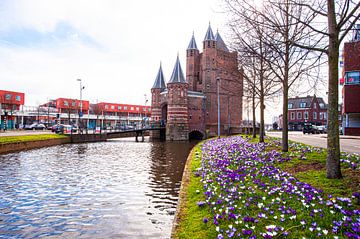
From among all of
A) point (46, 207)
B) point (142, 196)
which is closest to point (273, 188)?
point (142, 196)

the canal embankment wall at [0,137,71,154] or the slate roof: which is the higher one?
the slate roof

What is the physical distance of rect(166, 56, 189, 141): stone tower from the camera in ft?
153

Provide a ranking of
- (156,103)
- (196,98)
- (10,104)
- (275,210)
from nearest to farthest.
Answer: (275,210) → (196,98) → (156,103) → (10,104)

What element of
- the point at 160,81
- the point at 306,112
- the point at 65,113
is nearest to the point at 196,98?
the point at 160,81

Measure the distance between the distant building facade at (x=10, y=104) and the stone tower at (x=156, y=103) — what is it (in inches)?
1173

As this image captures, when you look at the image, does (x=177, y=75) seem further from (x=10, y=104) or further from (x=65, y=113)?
(x=65, y=113)

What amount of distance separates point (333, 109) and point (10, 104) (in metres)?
67.3

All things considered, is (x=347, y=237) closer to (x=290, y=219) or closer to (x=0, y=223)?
(x=290, y=219)

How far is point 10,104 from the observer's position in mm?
58938

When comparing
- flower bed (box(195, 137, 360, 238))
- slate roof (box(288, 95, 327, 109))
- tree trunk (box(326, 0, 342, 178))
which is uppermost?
slate roof (box(288, 95, 327, 109))

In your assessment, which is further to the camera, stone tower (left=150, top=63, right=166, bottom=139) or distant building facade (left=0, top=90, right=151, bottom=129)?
distant building facade (left=0, top=90, right=151, bottom=129)

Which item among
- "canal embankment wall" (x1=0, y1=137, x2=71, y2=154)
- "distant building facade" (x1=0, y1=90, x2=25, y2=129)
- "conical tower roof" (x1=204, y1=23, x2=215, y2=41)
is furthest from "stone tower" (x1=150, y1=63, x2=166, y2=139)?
"distant building facade" (x1=0, y1=90, x2=25, y2=129)

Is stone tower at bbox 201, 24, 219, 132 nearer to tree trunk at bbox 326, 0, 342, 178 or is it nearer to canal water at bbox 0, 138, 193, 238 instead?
canal water at bbox 0, 138, 193, 238

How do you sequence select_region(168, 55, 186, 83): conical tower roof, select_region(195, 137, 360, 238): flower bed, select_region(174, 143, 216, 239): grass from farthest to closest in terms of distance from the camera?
select_region(168, 55, 186, 83): conical tower roof
select_region(174, 143, 216, 239): grass
select_region(195, 137, 360, 238): flower bed
